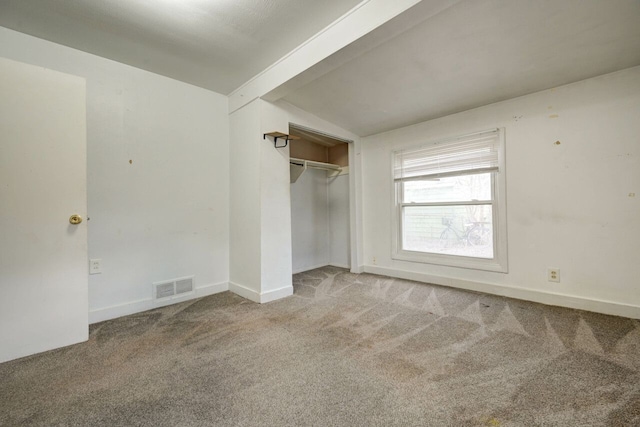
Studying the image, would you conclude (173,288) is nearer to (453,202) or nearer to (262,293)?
(262,293)

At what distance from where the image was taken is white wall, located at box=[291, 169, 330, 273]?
13.6 ft

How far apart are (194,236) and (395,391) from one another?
243cm

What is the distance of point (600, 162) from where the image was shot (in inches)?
92.9

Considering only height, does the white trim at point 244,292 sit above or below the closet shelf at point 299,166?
below

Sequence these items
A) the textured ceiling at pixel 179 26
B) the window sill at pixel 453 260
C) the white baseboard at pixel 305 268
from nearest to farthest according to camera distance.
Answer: the textured ceiling at pixel 179 26, the window sill at pixel 453 260, the white baseboard at pixel 305 268

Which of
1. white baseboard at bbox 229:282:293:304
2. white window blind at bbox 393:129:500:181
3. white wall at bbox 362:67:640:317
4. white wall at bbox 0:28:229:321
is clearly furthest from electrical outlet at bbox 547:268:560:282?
white wall at bbox 0:28:229:321

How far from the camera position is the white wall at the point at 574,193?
88.9 inches

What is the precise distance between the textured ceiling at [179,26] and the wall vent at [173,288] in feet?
7.02

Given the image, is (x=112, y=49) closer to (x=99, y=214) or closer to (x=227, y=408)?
(x=99, y=214)

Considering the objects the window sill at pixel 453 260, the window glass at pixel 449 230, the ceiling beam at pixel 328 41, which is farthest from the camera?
the window glass at pixel 449 230

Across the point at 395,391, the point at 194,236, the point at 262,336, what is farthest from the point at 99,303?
the point at 395,391

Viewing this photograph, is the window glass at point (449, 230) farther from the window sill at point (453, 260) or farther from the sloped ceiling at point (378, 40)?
the sloped ceiling at point (378, 40)

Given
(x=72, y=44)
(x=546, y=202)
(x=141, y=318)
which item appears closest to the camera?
(x=72, y=44)

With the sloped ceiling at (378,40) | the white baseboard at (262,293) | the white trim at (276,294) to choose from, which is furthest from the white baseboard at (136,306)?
the sloped ceiling at (378,40)
